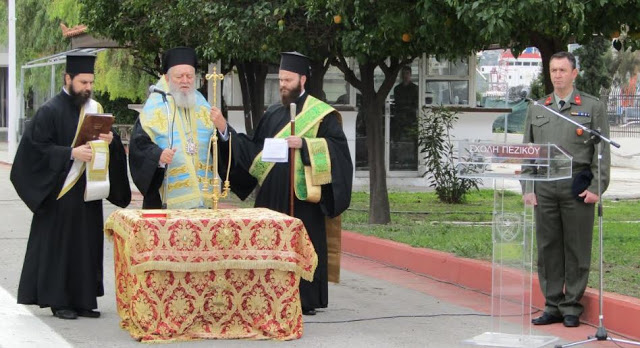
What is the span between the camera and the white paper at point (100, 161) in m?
8.84

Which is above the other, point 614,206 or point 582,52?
point 582,52

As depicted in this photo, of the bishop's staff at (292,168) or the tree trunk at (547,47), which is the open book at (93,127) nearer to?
the bishop's staff at (292,168)

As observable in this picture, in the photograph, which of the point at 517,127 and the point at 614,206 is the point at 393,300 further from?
the point at 517,127

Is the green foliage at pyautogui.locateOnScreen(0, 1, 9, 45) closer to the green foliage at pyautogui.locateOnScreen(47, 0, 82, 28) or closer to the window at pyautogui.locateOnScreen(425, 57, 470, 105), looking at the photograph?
the green foliage at pyautogui.locateOnScreen(47, 0, 82, 28)

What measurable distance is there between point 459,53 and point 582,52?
93.1ft

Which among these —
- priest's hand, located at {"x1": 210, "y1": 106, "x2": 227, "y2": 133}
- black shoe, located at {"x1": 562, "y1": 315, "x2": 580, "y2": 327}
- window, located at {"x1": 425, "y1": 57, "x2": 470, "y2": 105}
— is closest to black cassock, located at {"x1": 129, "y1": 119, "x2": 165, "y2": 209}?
priest's hand, located at {"x1": 210, "y1": 106, "x2": 227, "y2": 133}

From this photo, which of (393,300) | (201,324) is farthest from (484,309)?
(201,324)

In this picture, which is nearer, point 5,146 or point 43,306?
point 43,306

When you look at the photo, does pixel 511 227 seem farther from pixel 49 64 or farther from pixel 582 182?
pixel 49 64

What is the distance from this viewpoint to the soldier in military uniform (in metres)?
8.48

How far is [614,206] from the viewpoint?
1853 cm

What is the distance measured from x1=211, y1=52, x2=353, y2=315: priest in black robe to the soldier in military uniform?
5.00 feet

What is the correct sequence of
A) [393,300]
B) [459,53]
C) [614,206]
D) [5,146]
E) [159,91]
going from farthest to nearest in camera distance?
[5,146] → [614,206] → [459,53] → [393,300] → [159,91]

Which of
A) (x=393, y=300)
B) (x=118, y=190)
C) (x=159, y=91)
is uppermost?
(x=159, y=91)
